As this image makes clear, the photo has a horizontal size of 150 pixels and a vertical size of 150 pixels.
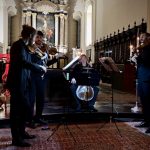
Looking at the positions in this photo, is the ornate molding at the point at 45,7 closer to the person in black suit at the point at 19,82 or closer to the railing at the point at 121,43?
the railing at the point at 121,43

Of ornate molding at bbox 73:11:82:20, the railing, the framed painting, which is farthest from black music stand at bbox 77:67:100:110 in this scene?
ornate molding at bbox 73:11:82:20

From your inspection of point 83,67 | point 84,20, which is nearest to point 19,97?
point 83,67

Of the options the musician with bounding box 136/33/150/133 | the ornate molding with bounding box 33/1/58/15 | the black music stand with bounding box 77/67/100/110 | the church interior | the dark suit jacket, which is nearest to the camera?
the dark suit jacket

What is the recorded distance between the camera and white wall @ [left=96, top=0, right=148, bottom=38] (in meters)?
12.3

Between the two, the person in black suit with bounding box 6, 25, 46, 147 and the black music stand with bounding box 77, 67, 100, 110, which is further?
the black music stand with bounding box 77, 67, 100, 110

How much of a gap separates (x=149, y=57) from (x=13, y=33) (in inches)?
748

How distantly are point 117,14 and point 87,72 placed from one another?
9.70 metres

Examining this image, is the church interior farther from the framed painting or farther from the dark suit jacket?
the dark suit jacket

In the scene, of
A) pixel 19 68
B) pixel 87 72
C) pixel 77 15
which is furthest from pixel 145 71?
pixel 77 15

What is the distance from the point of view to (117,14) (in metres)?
15.3

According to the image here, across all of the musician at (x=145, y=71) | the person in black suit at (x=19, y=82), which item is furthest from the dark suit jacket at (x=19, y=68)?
the musician at (x=145, y=71)

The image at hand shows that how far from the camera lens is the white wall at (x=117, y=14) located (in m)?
12.3

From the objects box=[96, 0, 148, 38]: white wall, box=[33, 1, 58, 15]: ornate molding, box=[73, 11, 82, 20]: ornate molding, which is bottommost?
box=[96, 0, 148, 38]: white wall

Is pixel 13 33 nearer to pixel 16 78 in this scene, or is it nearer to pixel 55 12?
pixel 55 12
